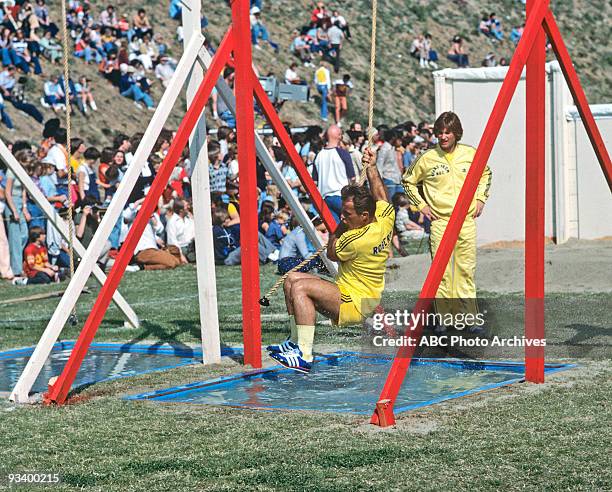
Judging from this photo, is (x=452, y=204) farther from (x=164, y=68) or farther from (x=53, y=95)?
(x=164, y=68)

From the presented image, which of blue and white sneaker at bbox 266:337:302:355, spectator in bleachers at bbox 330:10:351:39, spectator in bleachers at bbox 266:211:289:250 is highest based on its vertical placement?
spectator in bleachers at bbox 330:10:351:39

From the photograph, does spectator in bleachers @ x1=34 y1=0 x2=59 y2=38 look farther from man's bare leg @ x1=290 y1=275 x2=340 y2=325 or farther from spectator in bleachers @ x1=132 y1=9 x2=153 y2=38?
man's bare leg @ x1=290 y1=275 x2=340 y2=325

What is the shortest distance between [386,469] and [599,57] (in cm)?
5321

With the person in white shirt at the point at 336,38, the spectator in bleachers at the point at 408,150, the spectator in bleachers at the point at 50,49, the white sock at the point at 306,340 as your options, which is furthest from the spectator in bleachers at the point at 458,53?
the white sock at the point at 306,340

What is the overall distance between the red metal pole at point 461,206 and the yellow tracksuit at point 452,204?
224cm

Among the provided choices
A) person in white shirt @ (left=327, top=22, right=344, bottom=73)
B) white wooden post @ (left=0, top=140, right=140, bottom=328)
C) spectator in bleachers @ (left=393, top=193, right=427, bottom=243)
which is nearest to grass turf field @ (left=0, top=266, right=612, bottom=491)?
white wooden post @ (left=0, top=140, right=140, bottom=328)

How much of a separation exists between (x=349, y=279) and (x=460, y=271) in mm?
1698

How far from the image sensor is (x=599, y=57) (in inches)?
2222

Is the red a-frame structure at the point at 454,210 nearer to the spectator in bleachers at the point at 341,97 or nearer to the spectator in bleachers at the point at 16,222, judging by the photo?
the spectator in bleachers at the point at 16,222

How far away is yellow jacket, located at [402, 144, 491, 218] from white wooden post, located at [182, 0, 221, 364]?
1814 millimetres

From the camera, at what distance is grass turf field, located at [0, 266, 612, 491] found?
5582 millimetres

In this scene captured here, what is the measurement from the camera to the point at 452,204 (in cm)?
1027

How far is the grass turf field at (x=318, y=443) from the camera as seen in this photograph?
5.58 metres

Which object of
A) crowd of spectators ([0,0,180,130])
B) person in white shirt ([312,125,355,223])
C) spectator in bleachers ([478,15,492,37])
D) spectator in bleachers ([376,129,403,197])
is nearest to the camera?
person in white shirt ([312,125,355,223])
